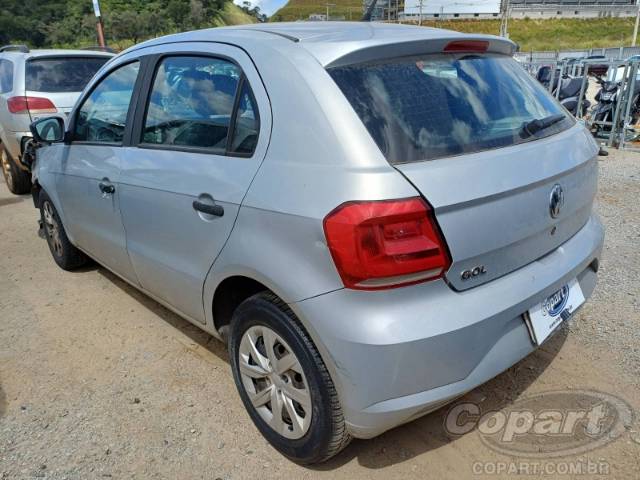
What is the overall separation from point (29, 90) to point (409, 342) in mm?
6254

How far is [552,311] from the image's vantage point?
216cm

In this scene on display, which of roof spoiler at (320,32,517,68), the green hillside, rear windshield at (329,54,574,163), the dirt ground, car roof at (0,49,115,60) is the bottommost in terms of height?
the dirt ground

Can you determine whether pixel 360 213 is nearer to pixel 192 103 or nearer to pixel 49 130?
pixel 192 103

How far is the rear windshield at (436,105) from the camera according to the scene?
73.1 inches

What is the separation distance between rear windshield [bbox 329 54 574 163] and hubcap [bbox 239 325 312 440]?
36.0 inches

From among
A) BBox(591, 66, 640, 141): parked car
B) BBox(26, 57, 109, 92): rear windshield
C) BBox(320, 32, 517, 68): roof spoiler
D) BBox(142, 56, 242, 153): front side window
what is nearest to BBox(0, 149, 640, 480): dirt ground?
BBox(142, 56, 242, 153): front side window

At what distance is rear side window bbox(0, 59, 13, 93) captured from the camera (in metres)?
6.39

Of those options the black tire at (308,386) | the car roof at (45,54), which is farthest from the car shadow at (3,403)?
the car roof at (45,54)

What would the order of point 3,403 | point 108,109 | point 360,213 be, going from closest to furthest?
point 360,213, point 3,403, point 108,109

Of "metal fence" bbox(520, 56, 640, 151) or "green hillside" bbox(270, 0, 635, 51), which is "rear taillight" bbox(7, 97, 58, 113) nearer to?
"metal fence" bbox(520, 56, 640, 151)

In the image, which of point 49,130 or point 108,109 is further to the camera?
point 49,130

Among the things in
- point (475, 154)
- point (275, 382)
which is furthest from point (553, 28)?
point (275, 382)

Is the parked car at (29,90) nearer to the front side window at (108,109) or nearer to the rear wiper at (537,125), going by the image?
the front side window at (108,109)

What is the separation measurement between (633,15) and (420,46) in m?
104
